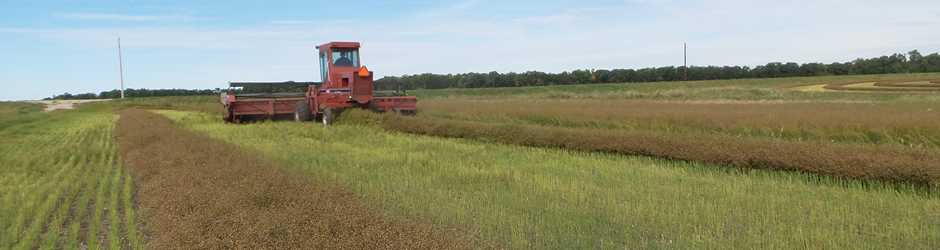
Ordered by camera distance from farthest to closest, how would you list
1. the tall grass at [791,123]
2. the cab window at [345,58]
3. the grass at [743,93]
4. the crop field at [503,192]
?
the grass at [743,93], the cab window at [345,58], the tall grass at [791,123], the crop field at [503,192]

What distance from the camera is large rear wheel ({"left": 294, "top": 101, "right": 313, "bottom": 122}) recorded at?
52.1 feet

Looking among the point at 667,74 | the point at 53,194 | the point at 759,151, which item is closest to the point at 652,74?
the point at 667,74

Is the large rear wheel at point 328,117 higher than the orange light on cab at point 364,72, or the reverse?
the orange light on cab at point 364,72

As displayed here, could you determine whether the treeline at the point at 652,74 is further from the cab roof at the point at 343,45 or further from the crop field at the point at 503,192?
the crop field at the point at 503,192

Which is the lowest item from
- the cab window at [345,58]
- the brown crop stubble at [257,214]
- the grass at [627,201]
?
the grass at [627,201]

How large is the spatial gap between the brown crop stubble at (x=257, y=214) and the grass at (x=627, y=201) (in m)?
0.60

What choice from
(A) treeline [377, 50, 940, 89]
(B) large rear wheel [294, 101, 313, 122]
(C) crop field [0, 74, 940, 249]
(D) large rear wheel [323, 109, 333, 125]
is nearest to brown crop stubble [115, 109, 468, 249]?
(C) crop field [0, 74, 940, 249]

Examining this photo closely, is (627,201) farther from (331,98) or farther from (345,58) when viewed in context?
(345,58)

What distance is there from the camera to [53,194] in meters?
5.78

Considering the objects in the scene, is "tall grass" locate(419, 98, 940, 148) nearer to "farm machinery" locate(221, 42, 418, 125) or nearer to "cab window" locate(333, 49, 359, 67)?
"farm machinery" locate(221, 42, 418, 125)

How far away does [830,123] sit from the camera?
10.0 metres

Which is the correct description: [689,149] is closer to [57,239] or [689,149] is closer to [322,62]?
[57,239]

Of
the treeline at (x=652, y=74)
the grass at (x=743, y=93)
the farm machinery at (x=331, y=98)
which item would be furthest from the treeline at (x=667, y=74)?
the farm machinery at (x=331, y=98)

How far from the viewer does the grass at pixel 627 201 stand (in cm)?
396
